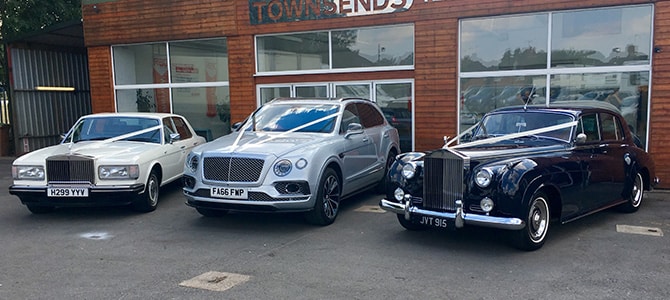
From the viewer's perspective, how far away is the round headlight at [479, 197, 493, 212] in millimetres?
5543

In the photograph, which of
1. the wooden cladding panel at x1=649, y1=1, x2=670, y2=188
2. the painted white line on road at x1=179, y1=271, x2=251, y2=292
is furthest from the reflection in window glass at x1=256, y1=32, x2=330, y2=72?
the painted white line on road at x1=179, y1=271, x2=251, y2=292

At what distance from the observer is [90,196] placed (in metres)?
7.49

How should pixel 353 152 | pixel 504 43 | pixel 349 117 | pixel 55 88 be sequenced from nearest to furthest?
pixel 353 152 < pixel 349 117 < pixel 504 43 < pixel 55 88

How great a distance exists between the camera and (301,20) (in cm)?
1208

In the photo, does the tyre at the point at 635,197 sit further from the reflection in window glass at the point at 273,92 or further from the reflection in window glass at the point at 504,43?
the reflection in window glass at the point at 273,92

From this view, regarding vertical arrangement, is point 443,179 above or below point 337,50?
below

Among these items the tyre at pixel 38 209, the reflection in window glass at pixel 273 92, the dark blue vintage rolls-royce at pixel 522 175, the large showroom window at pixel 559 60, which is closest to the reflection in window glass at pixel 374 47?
the large showroom window at pixel 559 60

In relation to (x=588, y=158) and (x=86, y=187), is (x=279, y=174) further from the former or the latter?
(x=588, y=158)

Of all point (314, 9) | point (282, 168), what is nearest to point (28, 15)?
point (314, 9)

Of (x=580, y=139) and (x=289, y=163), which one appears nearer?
(x=580, y=139)

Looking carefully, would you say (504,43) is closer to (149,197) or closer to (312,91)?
(312,91)

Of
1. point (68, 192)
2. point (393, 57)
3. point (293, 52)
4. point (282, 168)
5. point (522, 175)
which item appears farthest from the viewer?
point (293, 52)

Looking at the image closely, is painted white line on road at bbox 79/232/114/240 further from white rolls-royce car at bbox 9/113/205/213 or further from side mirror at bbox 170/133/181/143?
side mirror at bbox 170/133/181/143

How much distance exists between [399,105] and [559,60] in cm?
331
